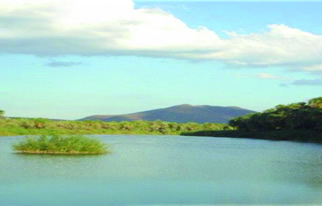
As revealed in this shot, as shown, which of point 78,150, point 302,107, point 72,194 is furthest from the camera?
point 302,107

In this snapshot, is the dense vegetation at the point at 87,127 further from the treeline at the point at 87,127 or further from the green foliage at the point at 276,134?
the green foliage at the point at 276,134

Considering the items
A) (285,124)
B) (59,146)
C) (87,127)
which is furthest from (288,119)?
(59,146)

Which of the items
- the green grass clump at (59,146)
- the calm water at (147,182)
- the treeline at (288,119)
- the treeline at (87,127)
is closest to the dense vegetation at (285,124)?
the treeline at (288,119)

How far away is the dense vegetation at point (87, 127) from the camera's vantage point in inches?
2697

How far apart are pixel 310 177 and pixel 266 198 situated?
7.16 meters

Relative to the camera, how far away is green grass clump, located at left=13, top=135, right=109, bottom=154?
102 feet

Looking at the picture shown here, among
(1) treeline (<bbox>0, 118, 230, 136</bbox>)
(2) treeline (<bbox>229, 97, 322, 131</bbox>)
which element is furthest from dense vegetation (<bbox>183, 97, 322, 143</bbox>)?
(1) treeline (<bbox>0, 118, 230, 136</bbox>)

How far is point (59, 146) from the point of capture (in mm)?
31031

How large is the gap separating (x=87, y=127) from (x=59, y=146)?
5141 centimetres

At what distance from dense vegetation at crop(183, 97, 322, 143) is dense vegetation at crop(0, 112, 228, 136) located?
8353 millimetres

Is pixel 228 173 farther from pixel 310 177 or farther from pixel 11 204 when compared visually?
pixel 11 204

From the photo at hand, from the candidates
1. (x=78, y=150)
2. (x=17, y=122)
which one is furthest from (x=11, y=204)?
(x=17, y=122)

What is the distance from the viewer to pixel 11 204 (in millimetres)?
13758

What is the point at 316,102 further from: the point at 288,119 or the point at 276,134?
the point at 276,134
